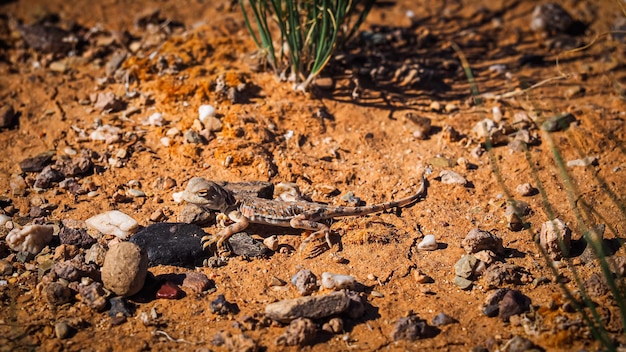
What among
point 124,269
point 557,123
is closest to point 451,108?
point 557,123

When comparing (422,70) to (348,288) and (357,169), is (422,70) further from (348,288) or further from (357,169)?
(348,288)

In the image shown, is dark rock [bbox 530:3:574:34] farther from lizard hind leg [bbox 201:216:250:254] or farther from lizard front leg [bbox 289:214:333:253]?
lizard hind leg [bbox 201:216:250:254]

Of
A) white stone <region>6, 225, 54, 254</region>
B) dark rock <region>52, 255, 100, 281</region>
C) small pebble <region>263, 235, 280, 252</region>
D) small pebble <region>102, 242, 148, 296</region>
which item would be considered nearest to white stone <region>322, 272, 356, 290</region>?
small pebble <region>263, 235, 280, 252</region>

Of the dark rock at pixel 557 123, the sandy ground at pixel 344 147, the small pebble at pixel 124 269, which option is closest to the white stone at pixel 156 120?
the sandy ground at pixel 344 147

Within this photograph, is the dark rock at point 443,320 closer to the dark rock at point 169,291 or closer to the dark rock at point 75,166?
the dark rock at point 169,291

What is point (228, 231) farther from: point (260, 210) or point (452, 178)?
point (452, 178)

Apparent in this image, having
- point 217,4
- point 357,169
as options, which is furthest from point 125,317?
point 217,4
